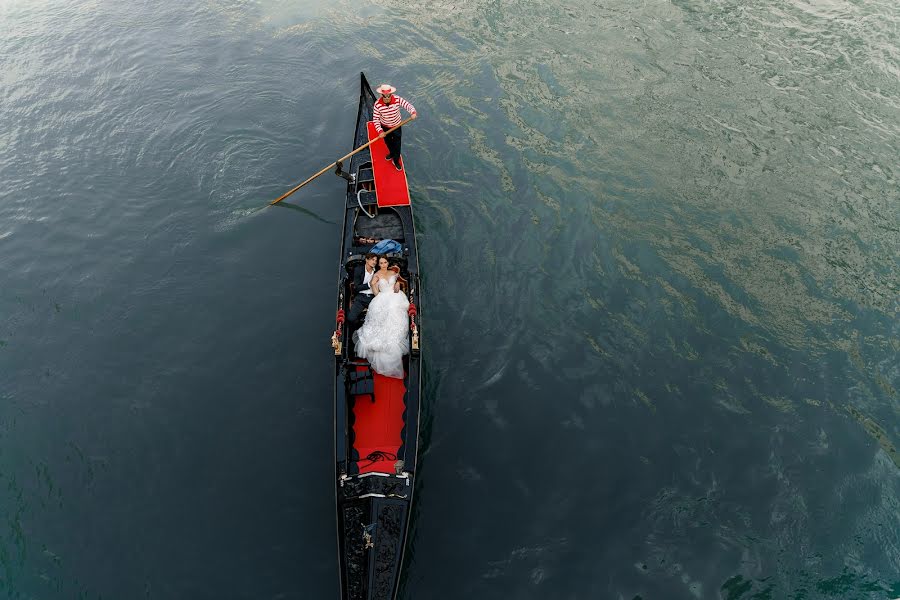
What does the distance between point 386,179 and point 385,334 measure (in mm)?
5428

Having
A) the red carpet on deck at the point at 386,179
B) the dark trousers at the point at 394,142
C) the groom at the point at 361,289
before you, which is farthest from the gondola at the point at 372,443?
the dark trousers at the point at 394,142

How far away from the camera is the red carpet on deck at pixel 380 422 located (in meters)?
8.77

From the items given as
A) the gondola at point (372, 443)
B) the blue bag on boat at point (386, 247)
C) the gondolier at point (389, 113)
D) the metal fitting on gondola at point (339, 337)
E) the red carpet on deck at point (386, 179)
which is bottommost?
the gondola at point (372, 443)

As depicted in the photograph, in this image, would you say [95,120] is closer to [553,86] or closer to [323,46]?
[323,46]

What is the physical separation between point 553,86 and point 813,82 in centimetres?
842

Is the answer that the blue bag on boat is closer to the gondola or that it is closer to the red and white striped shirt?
the gondola

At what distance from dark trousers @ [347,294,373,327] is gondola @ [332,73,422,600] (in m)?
0.16

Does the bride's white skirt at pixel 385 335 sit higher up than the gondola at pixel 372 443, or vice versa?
the bride's white skirt at pixel 385 335

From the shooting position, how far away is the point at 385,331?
1006 centimetres

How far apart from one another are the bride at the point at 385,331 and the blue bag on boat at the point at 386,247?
3.39ft

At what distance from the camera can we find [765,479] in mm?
9164

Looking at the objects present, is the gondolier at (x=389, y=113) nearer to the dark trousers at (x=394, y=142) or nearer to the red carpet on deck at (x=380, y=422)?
the dark trousers at (x=394, y=142)

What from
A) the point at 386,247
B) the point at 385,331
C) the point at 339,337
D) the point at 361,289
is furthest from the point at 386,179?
the point at 339,337

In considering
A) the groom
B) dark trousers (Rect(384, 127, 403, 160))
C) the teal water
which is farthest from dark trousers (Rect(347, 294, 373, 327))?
dark trousers (Rect(384, 127, 403, 160))
